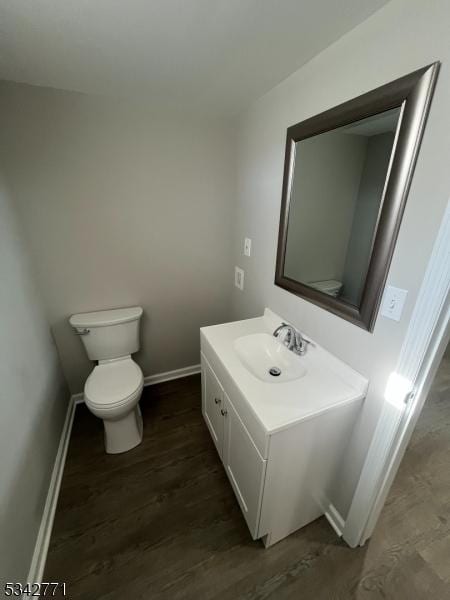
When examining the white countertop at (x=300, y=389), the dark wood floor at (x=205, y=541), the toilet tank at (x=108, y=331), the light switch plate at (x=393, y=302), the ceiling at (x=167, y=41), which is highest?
the ceiling at (x=167, y=41)

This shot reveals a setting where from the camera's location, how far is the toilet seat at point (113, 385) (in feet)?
4.84

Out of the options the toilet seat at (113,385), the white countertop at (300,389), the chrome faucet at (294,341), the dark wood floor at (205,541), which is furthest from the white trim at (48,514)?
the chrome faucet at (294,341)

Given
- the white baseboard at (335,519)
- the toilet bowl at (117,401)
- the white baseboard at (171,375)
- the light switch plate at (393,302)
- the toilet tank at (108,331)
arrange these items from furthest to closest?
the white baseboard at (171,375)
the toilet tank at (108,331)
the toilet bowl at (117,401)
the white baseboard at (335,519)
the light switch plate at (393,302)

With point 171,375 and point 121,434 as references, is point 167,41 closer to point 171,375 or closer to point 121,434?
point 121,434

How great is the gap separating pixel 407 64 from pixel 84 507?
2.40m

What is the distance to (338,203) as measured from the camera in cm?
114

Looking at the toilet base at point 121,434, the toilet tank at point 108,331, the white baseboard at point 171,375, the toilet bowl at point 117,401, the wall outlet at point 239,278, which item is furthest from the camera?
the white baseboard at point 171,375

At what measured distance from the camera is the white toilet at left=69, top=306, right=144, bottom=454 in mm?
1496

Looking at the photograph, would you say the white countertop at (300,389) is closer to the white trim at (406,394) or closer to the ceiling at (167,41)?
the white trim at (406,394)

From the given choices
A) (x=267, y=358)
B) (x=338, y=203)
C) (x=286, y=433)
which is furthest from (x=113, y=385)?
(x=338, y=203)

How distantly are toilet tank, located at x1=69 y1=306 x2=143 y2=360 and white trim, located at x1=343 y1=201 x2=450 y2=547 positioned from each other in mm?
1624

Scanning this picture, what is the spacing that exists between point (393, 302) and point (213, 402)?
43.8 inches

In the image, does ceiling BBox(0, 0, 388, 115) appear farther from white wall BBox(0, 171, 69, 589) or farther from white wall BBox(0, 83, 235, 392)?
white wall BBox(0, 171, 69, 589)

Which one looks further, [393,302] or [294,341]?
[294,341]
